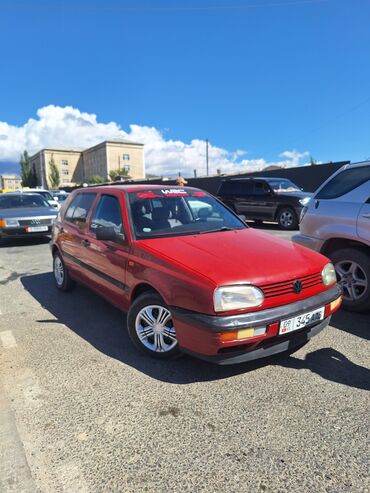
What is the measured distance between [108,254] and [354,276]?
2.93m

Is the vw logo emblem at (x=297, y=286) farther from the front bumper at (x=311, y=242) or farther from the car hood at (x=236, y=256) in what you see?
the front bumper at (x=311, y=242)

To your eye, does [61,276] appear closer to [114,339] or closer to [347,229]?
[114,339]

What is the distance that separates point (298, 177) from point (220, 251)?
15450 millimetres

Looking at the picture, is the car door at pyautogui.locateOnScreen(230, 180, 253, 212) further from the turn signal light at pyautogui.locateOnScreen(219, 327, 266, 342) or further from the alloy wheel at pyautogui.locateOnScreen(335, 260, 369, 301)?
the turn signal light at pyautogui.locateOnScreen(219, 327, 266, 342)

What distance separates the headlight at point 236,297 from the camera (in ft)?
8.75

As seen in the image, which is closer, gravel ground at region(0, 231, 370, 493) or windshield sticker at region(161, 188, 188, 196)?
gravel ground at region(0, 231, 370, 493)

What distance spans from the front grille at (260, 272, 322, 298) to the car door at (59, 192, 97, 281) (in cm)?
270

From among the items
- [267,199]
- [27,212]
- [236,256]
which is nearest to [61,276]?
[236,256]

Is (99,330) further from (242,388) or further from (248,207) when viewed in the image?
(248,207)

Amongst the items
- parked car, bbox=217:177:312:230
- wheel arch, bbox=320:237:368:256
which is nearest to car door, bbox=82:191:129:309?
wheel arch, bbox=320:237:368:256

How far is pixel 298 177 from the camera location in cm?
1742

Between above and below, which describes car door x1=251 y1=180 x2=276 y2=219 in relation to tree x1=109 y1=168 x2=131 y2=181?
below

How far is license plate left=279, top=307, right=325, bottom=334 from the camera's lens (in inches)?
112

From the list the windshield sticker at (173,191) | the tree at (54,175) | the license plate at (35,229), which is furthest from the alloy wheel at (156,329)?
the tree at (54,175)
